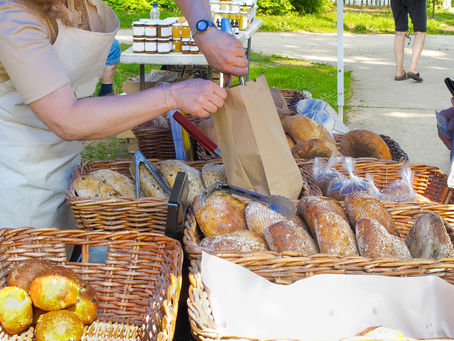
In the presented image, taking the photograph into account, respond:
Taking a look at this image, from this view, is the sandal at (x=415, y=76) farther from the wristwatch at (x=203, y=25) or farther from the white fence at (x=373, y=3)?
the white fence at (x=373, y=3)

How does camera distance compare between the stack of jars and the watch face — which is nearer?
the watch face

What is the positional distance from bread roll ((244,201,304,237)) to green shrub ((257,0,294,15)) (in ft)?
44.9

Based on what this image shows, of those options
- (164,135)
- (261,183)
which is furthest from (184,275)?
(164,135)

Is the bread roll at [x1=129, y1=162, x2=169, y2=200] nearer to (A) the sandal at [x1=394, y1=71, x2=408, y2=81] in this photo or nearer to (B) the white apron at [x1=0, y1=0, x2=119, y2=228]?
(B) the white apron at [x1=0, y1=0, x2=119, y2=228]

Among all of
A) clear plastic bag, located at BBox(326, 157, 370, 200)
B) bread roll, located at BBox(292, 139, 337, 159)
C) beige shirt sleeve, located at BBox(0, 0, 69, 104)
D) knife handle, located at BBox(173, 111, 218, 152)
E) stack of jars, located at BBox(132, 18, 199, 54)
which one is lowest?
clear plastic bag, located at BBox(326, 157, 370, 200)

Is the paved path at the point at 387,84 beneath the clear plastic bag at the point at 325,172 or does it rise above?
beneath

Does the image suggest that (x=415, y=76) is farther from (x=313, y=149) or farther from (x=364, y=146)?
(x=313, y=149)

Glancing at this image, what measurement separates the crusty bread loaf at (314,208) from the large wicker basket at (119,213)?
51 centimetres

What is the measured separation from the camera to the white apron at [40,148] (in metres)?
1.96

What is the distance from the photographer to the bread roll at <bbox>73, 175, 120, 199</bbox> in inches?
80.2

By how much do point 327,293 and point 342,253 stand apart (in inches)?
9.3

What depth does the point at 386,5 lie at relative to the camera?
17.3m

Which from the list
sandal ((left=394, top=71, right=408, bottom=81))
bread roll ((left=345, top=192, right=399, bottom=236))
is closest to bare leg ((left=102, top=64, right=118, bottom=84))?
bread roll ((left=345, top=192, right=399, bottom=236))

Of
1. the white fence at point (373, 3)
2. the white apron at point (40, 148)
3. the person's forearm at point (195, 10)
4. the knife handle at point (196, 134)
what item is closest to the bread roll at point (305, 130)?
the knife handle at point (196, 134)
